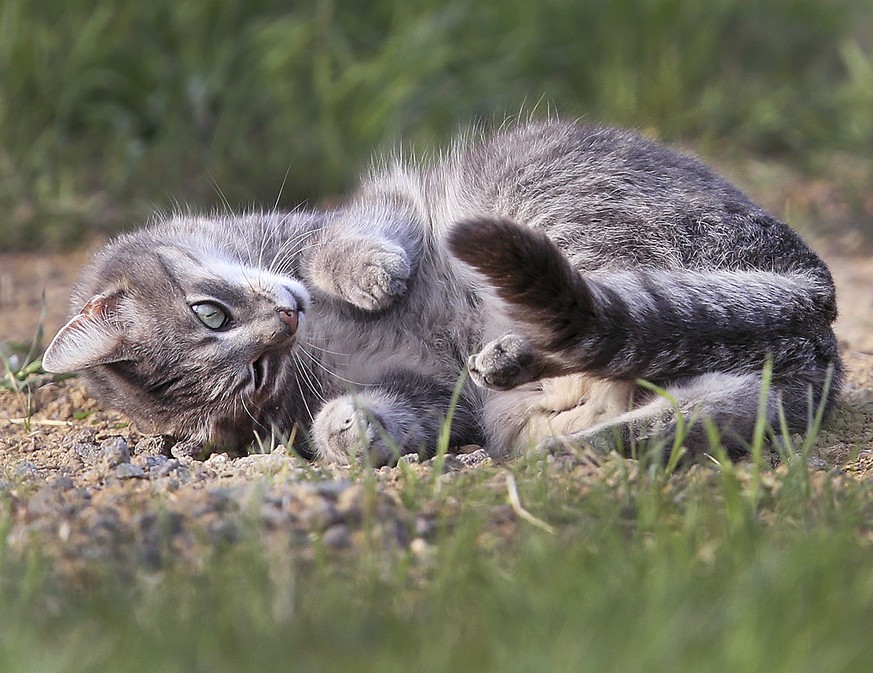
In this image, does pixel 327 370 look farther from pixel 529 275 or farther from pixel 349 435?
pixel 529 275

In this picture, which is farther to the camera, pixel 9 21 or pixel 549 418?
pixel 9 21

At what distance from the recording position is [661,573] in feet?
6.34

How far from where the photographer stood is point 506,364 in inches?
106

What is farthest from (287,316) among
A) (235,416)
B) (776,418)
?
(776,418)

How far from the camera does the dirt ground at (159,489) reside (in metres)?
2.19

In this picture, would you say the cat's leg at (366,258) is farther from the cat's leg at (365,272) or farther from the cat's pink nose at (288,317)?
the cat's pink nose at (288,317)

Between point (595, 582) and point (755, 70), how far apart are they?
5.77m

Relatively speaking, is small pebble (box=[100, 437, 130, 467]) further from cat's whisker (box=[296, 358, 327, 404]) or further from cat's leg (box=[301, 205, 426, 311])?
Answer: cat's leg (box=[301, 205, 426, 311])

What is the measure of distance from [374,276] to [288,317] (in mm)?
272

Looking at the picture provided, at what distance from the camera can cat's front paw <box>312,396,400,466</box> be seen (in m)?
2.89

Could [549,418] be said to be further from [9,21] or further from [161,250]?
[9,21]

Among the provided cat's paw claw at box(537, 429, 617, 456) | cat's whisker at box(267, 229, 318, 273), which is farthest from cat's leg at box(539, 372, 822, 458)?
cat's whisker at box(267, 229, 318, 273)

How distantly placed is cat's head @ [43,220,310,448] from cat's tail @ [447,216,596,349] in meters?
0.82

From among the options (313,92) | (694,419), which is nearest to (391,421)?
(694,419)
